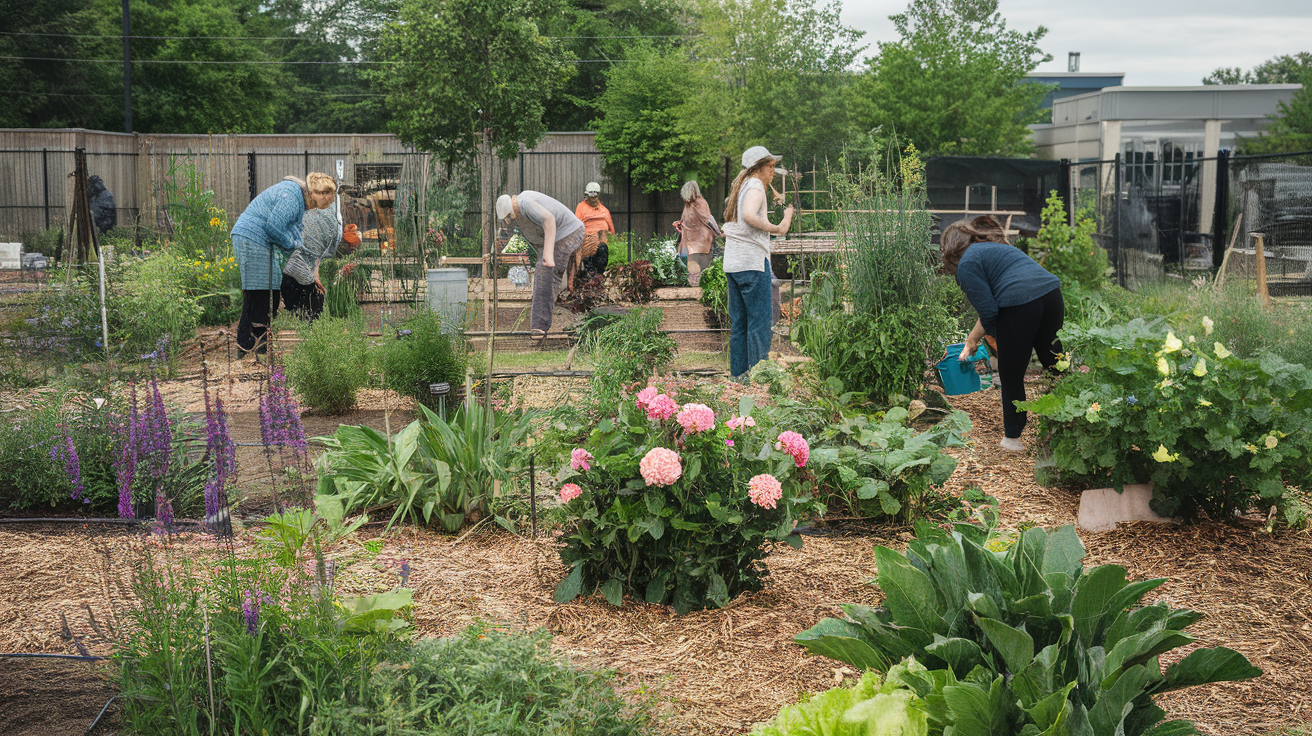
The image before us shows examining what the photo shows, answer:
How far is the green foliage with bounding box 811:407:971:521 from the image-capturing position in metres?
3.81

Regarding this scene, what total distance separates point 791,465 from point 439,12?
365 inches

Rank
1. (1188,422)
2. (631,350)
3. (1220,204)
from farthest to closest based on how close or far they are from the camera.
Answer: (1220,204), (631,350), (1188,422)

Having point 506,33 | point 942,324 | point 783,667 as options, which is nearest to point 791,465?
point 783,667

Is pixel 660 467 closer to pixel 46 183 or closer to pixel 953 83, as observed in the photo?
pixel 46 183

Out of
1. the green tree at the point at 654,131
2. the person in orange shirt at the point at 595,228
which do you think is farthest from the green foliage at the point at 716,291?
the green tree at the point at 654,131

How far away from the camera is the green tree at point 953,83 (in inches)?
1037

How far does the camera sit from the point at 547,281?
8.27 m

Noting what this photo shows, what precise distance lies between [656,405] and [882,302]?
10.1 ft

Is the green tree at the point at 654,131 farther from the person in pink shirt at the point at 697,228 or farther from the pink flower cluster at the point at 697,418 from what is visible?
the pink flower cluster at the point at 697,418

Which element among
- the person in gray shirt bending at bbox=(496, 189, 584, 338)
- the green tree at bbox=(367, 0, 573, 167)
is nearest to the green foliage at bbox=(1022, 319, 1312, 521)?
the person in gray shirt bending at bbox=(496, 189, 584, 338)

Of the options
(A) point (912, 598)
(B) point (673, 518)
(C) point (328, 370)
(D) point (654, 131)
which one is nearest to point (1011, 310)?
(B) point (673, 518)

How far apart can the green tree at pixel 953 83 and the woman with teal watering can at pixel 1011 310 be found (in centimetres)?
2146

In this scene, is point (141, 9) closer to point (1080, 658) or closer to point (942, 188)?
point (942, 188)

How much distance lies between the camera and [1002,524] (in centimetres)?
395
